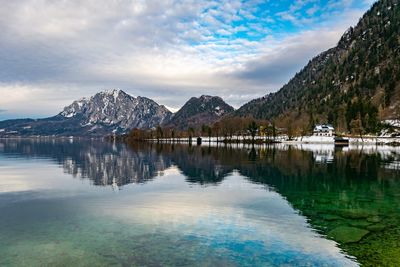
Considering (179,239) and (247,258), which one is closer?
(247,258)

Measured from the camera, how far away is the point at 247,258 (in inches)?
934

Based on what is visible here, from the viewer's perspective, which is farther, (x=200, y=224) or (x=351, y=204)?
(x=351, y=204)

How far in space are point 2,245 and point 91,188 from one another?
100 ft

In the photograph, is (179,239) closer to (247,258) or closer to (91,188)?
(247,258)

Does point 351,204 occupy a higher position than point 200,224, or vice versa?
point 200,224

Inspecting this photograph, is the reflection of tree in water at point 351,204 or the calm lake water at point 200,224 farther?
the reflection of tree in water at point 351,204

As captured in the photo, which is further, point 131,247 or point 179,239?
point 179,239

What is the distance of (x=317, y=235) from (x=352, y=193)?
25.2 meters

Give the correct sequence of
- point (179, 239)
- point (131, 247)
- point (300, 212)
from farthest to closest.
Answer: point (300, 212) → point (179, 239) → point (131, 247)

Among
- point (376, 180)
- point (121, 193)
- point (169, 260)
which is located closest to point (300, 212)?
point (169, 260)

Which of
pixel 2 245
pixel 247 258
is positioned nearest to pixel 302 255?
pixel 247 258

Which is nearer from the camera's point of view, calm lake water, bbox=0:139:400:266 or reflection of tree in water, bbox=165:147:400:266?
calm lake water, bbox=0:139:400:266

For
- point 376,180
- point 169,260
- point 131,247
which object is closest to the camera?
point 169,260

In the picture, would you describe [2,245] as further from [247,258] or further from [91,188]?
[91,188]
